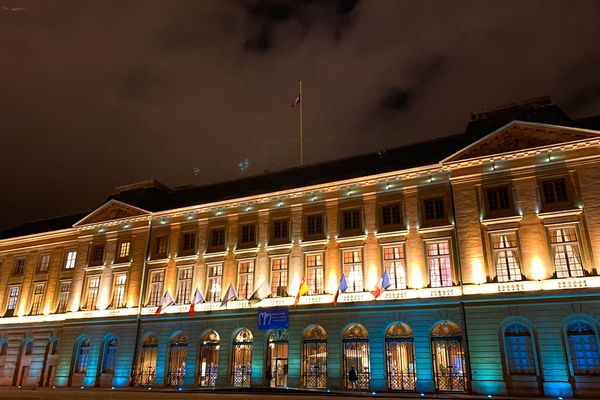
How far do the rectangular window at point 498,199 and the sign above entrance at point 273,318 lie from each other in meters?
13.1

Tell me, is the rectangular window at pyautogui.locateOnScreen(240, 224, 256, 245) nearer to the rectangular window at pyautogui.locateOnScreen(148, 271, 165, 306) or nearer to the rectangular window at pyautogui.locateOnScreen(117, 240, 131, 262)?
the rectangular window at pyautogui.locateOnScreen(148, 271, 165, 306)

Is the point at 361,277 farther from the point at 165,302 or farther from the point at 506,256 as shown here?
the point at 165,302

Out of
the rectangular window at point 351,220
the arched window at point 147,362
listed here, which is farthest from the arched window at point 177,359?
the rectangular window at point 351,220

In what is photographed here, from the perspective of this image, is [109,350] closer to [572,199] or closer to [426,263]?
[426,263]

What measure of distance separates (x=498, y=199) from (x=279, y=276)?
1374 cm

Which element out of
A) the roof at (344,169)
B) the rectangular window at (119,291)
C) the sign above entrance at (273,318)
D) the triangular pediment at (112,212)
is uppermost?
the roof at (344,169)

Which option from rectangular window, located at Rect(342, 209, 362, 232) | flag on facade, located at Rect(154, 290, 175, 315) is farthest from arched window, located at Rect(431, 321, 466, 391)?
flag on facade, located at Rect(154, 290, 175, 315)

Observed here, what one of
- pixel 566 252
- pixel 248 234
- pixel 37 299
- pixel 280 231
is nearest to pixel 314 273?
Result: pixel 280 231

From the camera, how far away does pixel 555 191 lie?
26047 mm

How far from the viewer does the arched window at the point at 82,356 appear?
1393 inches

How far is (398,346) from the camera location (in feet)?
89.8

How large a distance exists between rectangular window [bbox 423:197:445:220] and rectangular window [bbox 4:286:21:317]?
34.0m

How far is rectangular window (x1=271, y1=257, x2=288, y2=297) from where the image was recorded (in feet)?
103

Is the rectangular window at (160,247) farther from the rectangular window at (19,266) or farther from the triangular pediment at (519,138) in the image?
the triangular pediment at (519,138)
